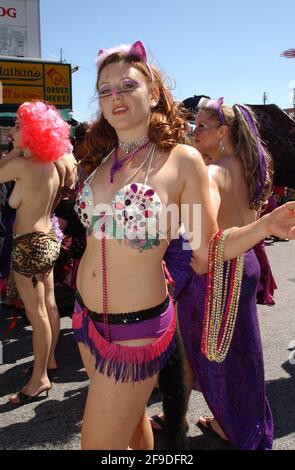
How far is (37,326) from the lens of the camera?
120 inches

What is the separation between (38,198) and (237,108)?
4.60ft

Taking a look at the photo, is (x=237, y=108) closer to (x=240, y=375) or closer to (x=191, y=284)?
(x=191, y=284)

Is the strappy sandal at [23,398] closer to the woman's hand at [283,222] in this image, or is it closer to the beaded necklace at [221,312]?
the beaded necklace at [221,312]

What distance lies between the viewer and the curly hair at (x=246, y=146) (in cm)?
235

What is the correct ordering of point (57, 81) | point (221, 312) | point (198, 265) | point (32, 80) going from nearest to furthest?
point (221, 312) → point (198, 265) → point (32, 80) → point (57, 81)

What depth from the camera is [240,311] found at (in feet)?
7.61

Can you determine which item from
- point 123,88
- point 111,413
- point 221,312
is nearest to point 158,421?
point 221,312

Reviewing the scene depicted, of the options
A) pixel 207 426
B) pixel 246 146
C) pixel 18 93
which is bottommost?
pixel 207 426

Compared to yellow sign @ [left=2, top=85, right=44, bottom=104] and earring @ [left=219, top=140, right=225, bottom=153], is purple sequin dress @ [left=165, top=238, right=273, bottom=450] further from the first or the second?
yellow sign @ [left=2, top=85, right=44, bottom=104]

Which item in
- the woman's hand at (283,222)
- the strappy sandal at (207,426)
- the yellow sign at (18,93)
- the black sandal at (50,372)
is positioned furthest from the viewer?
the yellow sign at (18,93)

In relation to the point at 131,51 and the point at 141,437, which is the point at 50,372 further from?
the point at 131,51

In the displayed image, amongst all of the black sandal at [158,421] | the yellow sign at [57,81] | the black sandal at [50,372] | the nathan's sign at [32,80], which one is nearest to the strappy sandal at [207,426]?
the black sandal at [158,421]

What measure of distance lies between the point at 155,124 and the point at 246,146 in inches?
32.3

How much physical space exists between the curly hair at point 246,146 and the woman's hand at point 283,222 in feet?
3.03
